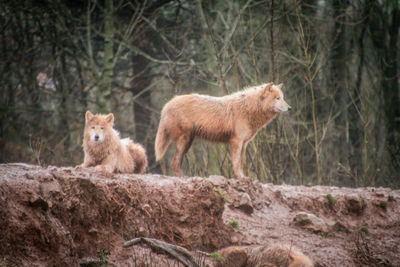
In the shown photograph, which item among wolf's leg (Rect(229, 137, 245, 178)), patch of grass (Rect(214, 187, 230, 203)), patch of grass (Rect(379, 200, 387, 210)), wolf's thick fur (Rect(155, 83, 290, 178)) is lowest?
patch of grass (Rect(379, 200, 387, 210))

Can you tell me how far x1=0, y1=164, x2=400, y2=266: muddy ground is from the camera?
4883 mm

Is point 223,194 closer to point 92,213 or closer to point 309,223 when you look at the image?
point 309,223

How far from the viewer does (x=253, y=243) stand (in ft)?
22.0

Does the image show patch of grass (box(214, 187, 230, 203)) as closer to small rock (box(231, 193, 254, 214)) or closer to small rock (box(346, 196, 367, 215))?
small rock (box(231, 193, 254, 214))

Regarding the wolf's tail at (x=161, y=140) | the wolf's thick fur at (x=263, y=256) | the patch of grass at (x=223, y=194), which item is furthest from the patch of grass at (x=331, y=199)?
the wolf's tail at (x=161, y=140)

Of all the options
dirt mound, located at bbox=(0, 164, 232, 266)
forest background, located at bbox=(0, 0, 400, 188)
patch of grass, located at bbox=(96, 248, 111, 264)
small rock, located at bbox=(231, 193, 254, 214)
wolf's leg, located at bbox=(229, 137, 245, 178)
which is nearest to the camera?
dirt mound, located at bbox=(0, 164, 232, 266)

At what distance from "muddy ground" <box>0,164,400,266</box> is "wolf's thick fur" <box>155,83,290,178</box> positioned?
119cm

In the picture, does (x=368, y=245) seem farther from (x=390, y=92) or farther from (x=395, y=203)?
(x=390, y=92)

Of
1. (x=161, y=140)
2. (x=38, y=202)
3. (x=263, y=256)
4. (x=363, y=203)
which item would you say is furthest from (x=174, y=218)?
(x=363, y=203)

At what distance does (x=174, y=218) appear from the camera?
622 centimetres

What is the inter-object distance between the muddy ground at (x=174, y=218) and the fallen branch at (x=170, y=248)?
0.24 feet

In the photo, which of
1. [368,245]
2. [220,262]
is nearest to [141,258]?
[220,262]

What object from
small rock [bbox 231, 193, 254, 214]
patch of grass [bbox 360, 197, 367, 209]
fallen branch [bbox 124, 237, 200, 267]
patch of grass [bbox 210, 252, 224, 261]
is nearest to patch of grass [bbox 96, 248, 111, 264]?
fallen branch [bbox 124, 237, 200, 267]

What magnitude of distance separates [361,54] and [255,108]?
8106 millimetres
